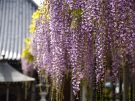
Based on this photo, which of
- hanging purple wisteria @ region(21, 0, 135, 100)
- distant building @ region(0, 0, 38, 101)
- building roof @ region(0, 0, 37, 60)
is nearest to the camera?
hanging purple wisteria @ region(21, 0, 135, 100)

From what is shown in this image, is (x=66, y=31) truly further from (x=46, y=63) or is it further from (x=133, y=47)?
(x=46, y=63)

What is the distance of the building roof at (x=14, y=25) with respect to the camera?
20280mm

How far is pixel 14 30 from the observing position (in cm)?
2216

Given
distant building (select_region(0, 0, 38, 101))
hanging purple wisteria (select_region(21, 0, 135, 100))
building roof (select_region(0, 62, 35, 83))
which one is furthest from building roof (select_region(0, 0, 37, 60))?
hanging purple wisteria (select_region(21, 0, 135, 100))

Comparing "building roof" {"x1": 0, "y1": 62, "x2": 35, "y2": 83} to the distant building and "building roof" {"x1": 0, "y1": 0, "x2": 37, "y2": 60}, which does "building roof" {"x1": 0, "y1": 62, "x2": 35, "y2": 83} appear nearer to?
the distant building

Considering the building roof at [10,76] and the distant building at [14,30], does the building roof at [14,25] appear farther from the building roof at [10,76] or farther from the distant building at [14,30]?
the building roof at [10,76]

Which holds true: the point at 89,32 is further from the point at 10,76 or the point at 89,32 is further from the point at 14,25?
the point at 14,25

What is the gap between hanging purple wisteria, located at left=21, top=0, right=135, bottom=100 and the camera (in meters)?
5.40

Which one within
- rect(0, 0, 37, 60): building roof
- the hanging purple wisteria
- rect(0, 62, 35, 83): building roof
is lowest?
rect(0, 62, 35, 83): building roof

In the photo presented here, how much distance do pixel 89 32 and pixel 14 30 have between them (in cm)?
1669

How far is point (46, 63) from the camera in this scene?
8250 mm

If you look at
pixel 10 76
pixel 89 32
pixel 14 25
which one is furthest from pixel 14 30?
pixel 89 32

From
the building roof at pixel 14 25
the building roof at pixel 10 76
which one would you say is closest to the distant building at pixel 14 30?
the building roof at pixel 14 25

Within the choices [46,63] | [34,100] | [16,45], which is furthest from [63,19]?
[16,45]
